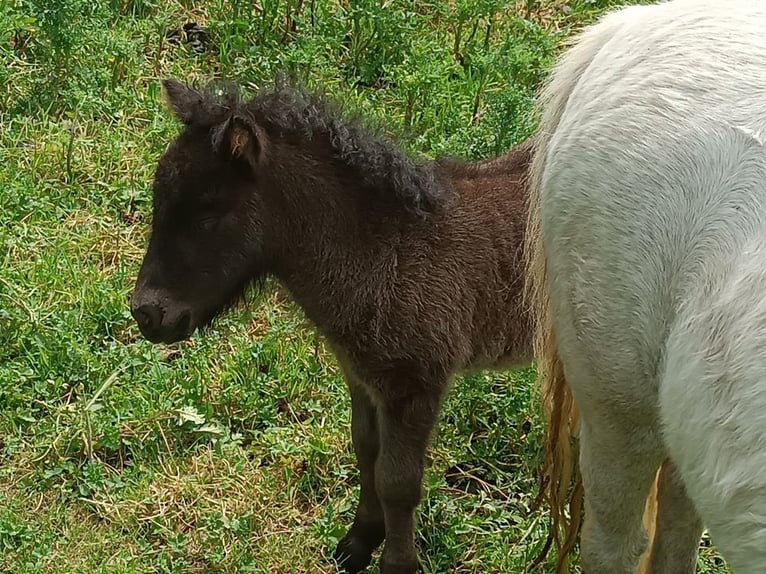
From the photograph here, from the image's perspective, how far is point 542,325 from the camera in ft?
7.76

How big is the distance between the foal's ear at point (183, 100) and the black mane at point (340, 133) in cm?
2

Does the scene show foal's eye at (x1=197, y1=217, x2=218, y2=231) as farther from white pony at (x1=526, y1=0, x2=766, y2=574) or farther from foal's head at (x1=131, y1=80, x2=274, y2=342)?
white pony at (x1=526, y1=0, x2=766, y2=574)

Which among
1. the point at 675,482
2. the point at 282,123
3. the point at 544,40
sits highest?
the point at 282,123

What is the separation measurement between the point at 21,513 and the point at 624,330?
211cm

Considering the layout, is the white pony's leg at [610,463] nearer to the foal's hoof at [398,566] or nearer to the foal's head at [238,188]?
the foal's hoof at [398,566]

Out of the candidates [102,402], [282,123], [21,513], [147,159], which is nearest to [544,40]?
[147,159]

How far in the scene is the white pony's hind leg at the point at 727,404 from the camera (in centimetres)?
161

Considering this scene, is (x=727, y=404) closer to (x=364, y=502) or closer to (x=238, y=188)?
(x=238, y=188)

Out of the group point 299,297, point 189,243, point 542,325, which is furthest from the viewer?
point 299,297

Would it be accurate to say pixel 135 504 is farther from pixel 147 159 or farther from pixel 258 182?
pixel 147 159

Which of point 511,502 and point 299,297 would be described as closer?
point 299,297

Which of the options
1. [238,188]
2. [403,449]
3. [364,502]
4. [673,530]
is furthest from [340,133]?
[673,530]

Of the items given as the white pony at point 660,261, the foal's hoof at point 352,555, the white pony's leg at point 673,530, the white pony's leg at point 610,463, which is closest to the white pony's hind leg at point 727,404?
the white pony at point 660,261

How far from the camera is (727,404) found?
65.3 inches
